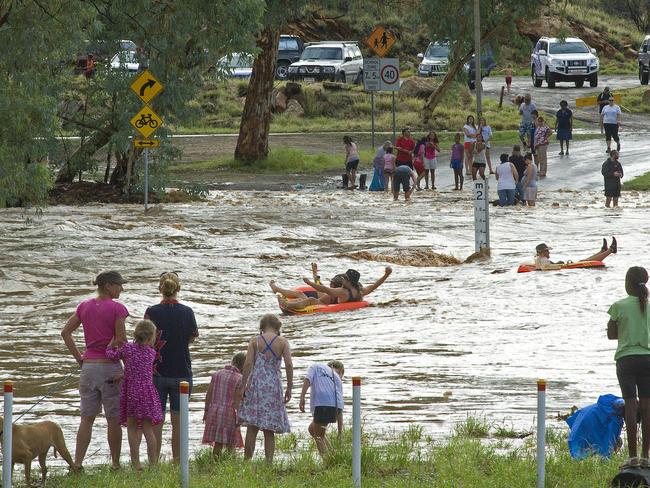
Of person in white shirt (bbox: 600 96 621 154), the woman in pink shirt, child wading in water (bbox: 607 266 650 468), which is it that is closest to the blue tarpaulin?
child wading in water (bbox: 607 266 650 468)

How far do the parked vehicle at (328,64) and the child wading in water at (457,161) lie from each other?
781 inches

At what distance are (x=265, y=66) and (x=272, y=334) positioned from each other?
108 ft

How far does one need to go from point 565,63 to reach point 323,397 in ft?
156

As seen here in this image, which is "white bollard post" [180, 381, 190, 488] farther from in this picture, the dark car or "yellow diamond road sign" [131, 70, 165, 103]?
the dark car

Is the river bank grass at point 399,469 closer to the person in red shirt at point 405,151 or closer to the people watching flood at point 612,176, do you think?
the people watching flood at point 612,176

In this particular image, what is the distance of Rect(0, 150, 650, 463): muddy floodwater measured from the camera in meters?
14.8

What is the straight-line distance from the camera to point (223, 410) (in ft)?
37.7

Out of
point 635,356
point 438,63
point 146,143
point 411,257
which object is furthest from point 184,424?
point 438,63

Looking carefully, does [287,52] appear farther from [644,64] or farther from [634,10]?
[634,10]

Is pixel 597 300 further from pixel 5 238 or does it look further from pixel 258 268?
pixel 5 238

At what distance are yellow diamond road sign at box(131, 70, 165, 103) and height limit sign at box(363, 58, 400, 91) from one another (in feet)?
41.3

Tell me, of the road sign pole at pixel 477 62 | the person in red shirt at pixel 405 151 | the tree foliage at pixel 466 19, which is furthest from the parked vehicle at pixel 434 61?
the road sign pole at pixel 477 62

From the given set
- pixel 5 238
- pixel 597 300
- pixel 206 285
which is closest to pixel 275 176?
pixel 5 238

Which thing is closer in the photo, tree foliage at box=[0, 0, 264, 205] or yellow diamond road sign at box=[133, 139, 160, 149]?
tree foliage at box=[0, 0, 264, 205]
